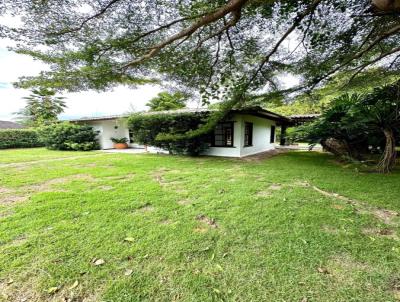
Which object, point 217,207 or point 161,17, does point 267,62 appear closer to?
point 161,17

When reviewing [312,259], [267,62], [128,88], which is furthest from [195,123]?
[312,259]

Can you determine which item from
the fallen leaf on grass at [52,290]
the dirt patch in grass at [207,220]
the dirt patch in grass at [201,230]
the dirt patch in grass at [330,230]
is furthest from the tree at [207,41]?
the fallen leaf on grass at [52,290]

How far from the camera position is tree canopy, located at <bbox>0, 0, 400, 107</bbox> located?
415cm

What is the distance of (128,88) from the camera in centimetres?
689

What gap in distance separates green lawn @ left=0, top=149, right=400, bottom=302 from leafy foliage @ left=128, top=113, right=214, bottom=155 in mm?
5491

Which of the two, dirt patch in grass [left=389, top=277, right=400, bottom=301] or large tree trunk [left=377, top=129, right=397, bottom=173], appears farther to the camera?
large tree trunk [left=377, top=129, right=397, bottom=173]

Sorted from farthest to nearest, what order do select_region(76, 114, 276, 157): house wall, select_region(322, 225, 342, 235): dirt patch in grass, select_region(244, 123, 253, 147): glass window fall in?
select_region(244, 123, 253, 147): glass window
select_region(76, 114, 276, 157): house wall
select_region(322, 225, 342, 235): dirt patch in grass

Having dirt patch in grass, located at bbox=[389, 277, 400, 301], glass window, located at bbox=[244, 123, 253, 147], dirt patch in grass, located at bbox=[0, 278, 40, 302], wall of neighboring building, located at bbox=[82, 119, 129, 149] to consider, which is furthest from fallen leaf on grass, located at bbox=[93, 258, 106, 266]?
wall of neighboring building, located at bbox=[82, 119, 129, 149]

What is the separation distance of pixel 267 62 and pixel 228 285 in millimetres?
6475

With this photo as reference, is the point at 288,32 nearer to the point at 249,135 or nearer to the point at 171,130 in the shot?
the point at 171,130

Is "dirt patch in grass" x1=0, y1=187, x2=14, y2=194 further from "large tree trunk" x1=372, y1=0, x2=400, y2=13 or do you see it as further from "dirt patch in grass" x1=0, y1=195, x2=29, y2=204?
"large tree trunk" x1=372, y1=0, x2=400, y2=13

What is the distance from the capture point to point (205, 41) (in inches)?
221

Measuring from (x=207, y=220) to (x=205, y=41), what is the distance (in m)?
4.89

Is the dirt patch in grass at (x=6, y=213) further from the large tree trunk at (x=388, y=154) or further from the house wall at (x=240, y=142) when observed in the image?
the large tree trunk at (x=388, y=154)
